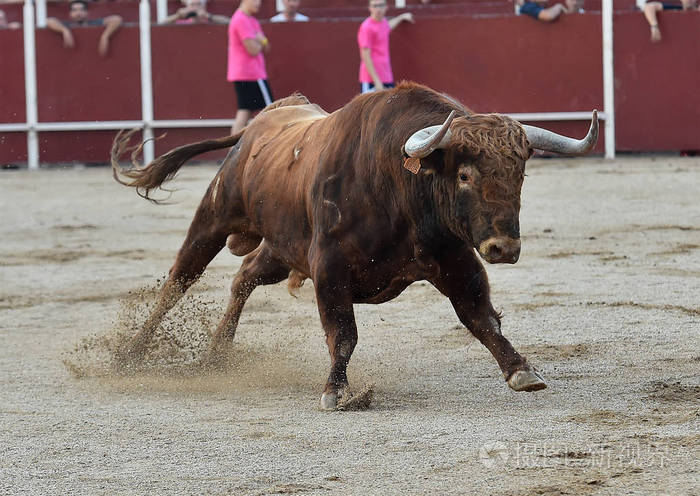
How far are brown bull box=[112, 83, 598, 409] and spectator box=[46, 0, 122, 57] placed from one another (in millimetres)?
7225

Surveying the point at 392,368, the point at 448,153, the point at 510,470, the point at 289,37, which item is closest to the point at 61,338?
the point at 392,368

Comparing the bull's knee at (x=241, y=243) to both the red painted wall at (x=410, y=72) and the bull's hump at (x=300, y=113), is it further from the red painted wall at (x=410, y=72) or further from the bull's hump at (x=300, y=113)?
the red painted wall at (x=410, y=72)

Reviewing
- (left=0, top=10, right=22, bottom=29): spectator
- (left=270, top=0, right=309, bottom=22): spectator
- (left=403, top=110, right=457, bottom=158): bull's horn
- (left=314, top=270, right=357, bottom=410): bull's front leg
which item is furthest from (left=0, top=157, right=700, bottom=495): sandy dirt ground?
(left=0, top=10, right=22, bottom=29): spectator

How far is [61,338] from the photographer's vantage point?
5125mm

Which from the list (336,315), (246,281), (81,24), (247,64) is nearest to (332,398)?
(336,315)

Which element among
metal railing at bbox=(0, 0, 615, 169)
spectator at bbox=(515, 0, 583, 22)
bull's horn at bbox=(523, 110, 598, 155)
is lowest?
metal railing at bbox=(0, 0, 615, 169)

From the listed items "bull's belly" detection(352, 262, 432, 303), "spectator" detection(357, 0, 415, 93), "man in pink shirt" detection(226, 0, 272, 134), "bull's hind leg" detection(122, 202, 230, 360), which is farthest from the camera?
"spectator" detection(357, 0, 415, 93)

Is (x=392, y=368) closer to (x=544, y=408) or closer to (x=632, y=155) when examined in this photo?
(x=544, y=408)

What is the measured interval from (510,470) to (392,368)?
1451 millimetres

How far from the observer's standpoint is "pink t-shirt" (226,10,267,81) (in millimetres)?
10281

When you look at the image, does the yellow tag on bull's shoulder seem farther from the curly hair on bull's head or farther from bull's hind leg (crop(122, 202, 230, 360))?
bull's hind leg (crop(122, 202, 230, 360))

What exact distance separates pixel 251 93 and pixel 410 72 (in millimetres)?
1493

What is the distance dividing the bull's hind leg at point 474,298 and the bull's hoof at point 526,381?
91 mm

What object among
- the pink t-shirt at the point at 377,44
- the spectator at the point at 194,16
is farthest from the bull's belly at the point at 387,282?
the spectator at the point at 194,16
